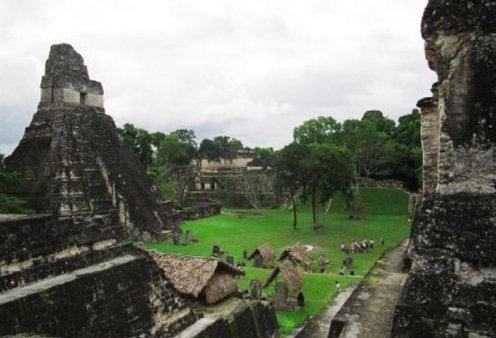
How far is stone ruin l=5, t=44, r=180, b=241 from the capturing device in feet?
73.2

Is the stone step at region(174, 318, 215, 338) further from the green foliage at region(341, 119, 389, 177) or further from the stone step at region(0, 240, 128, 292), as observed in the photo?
the green foliage at region(341, 119, 389, 177)

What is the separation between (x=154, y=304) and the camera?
287 inches

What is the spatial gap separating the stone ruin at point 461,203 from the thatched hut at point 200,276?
290 inches

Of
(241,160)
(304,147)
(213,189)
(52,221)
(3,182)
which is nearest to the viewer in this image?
(52,221)

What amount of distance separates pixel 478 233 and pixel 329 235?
925 inches

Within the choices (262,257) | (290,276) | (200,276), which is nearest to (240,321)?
(200,276)

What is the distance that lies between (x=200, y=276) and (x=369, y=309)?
403cm

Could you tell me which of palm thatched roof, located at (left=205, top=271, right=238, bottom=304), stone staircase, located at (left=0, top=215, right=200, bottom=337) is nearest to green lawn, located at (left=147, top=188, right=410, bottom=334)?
palm thatched roof, located at (left=205, top=271, right=238, bottom=304)

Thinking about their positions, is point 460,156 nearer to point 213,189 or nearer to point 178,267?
point 178,267

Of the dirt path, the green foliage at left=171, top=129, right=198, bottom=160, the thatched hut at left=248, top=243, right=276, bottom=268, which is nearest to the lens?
the dirt path

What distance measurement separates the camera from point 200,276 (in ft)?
33.4

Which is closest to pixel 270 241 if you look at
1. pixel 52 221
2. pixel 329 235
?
pixel 329 235

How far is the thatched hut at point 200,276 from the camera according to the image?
9969 millimetres

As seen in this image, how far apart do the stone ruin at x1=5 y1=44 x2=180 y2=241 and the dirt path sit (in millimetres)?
14857
